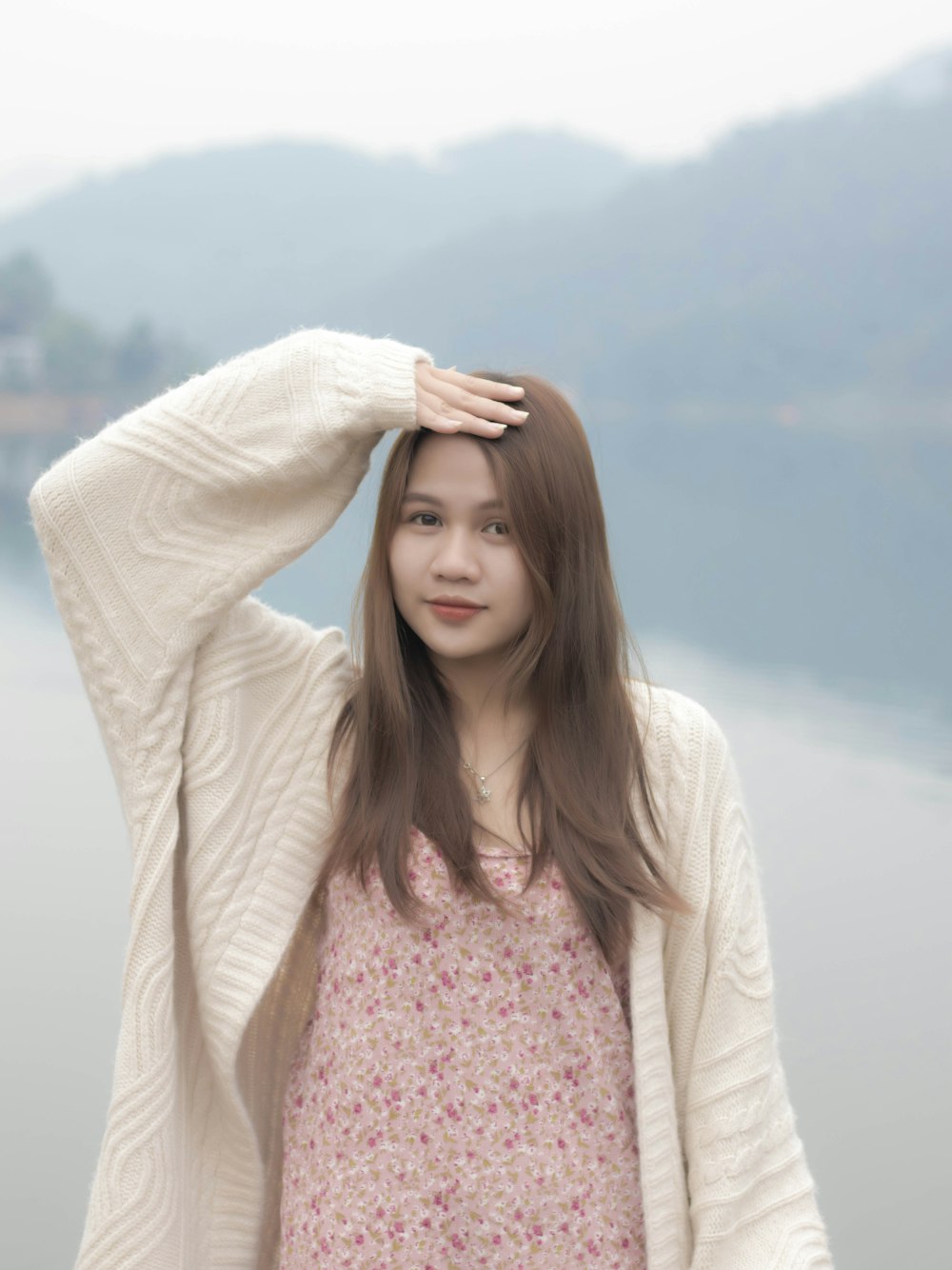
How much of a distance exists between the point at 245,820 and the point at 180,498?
30 cm

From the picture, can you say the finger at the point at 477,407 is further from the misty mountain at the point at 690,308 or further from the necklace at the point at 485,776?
the necklace at the point at 485,776

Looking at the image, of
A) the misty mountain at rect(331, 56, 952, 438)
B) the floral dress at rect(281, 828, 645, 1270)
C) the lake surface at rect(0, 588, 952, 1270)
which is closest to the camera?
the floral dress at rect(281, 828, 645, 1270)

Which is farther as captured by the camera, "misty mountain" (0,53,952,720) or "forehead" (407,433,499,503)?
"misty mountain" (0,53,952,720)

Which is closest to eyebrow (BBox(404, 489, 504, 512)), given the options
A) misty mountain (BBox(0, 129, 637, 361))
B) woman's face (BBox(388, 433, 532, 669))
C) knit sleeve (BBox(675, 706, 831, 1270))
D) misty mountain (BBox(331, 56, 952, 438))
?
woman's face (BBox(388, 433, 532, 669))

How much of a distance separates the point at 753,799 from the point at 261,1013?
12.1 ft

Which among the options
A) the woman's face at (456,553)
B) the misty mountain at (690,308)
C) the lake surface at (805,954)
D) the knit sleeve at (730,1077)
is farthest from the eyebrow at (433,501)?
the lake surface at (805,954)

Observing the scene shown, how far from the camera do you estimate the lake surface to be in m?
2.80

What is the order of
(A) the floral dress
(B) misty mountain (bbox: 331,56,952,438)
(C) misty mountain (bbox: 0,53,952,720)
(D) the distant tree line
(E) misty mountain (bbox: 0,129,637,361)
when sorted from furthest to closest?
(E) misty mountain (bbox: 0,129,637,361)
(B) misty mountain (bbox: 331,56,952,438)
(D) the distant tree line
(C) misty mountain (bbox: 0,53,952,720)
(A) the floral dress

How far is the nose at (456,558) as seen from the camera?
1.44m

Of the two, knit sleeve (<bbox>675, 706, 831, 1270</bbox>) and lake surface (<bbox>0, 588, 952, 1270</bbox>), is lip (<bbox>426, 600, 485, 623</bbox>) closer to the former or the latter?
knit sleeve (<bbox>675, 706, 831, 1270</bbox>)

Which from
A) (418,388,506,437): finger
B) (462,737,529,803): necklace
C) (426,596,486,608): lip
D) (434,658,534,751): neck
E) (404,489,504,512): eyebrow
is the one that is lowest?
(462,737,529,803): necklace

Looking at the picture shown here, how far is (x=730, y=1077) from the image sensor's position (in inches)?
58.0

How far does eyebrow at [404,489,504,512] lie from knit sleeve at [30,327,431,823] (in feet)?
0.21

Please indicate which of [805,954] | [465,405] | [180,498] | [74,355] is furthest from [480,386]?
[74,355]
